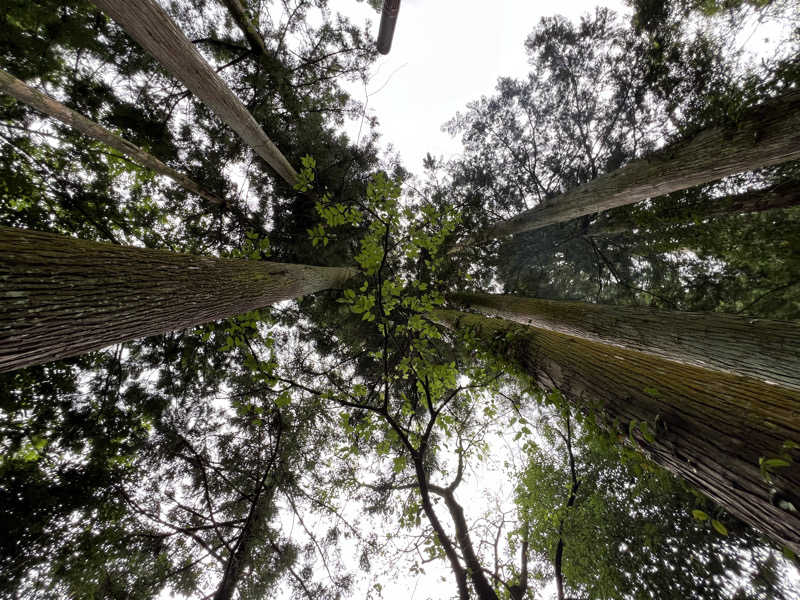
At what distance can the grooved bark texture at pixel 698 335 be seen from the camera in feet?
6.68

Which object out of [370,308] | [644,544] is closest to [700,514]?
[370,308]

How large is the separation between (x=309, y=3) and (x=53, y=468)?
7765 millimetres

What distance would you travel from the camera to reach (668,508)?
4.62 metres

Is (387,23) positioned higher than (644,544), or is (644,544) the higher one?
(387,23)

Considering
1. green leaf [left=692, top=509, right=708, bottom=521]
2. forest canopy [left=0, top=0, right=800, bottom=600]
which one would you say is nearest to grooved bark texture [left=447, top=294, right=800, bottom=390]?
forest canopy [left=0, top=0, right=800, bottom=600]

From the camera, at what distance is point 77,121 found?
12.8 ft

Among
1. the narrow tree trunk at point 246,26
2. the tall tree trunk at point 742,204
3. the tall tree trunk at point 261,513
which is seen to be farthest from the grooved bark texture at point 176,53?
the tall tree trunk at point 742,204

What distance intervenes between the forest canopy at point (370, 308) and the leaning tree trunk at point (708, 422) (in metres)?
0.01

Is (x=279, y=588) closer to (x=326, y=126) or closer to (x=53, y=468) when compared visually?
(x=53, y=468)

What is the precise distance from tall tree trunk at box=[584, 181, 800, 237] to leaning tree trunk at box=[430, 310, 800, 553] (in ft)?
11.7

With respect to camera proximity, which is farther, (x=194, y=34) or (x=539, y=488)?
(x=539, y=488)

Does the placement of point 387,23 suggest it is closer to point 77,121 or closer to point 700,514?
point 77,121

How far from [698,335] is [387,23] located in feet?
16.2

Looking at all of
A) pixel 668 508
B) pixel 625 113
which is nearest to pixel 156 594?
pixel 668 508
